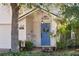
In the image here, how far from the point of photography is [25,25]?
6.48 meters

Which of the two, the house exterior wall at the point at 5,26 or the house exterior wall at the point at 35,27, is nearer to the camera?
the house exterior wall at the point at 35,27

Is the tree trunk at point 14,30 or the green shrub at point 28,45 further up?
the tree trunk at point 14,30

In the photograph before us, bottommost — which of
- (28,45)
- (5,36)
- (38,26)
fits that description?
(28,45)

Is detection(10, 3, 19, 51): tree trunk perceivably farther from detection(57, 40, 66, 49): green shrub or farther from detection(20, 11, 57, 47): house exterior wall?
detection(57, 40, 66, 49): green shrub

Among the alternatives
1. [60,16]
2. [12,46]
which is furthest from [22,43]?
[60,16]

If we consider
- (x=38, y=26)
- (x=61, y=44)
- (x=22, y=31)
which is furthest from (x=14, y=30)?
(x=61, y=44)

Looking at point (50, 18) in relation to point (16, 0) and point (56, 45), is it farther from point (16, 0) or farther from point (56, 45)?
point (16, 0)

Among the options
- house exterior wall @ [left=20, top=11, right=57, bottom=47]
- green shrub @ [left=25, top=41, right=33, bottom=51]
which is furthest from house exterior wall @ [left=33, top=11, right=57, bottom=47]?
green shrub @ [left=25, top=41, right=33, bottom=51]

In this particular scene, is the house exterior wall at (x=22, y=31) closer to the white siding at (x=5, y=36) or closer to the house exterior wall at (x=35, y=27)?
the house exterior wall at (x=35, y=27)

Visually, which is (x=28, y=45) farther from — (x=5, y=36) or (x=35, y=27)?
(x=5, y=36)

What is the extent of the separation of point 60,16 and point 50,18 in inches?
18.5

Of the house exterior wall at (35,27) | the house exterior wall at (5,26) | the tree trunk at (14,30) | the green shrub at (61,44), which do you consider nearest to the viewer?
the green shrub at (61,44)

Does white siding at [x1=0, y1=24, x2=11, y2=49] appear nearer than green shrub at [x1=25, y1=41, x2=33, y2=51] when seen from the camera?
No

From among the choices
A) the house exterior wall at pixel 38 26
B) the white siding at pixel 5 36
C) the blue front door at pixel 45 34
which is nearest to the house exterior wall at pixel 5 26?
the white siding at pixel 5 36
